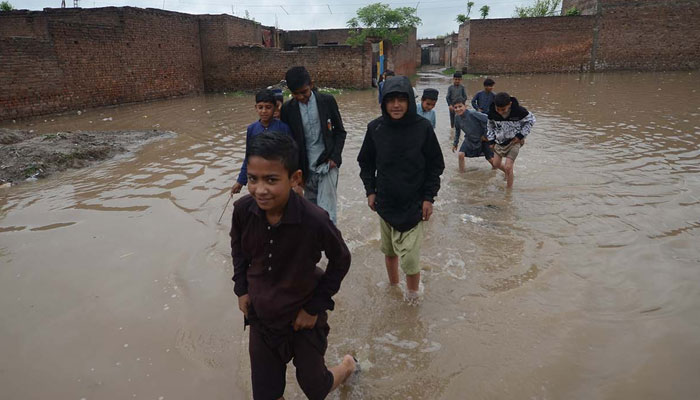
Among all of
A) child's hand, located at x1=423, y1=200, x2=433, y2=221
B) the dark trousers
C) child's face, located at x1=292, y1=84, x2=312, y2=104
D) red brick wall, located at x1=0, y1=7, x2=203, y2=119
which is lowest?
the dark trousers

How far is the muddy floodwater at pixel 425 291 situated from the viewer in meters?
2.51

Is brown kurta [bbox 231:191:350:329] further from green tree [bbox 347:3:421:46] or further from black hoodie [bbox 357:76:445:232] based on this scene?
green tree [bbox 347:3:421:46]

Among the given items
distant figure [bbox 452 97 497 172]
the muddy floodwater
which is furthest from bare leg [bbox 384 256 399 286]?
distant figure [bbox 452 97 497 172]

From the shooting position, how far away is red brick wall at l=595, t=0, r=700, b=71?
25750 mm

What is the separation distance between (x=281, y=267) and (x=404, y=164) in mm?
1394

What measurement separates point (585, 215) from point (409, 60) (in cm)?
2901

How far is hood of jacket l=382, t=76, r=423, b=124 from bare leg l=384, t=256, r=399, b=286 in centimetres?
115

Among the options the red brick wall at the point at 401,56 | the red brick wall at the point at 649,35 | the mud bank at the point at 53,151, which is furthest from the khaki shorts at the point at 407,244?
the red brick wall at the point at 649,35

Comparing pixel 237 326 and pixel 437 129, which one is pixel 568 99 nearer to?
pixel 437 129

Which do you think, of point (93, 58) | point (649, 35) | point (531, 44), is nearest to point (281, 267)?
point (93, 58)

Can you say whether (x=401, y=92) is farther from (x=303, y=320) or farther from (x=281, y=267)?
(x=303, y=320)

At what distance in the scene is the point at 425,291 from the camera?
3475 mm

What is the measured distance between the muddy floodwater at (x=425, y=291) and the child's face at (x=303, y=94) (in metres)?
1.60

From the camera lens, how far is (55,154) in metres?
7.23
